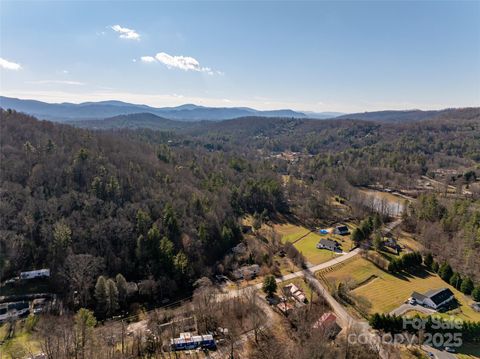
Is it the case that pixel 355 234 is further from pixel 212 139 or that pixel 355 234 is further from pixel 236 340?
pixel 212 139

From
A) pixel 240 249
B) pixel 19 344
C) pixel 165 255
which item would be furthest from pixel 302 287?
pixel 19 344

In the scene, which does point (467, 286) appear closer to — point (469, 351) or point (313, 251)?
point (469, 351)

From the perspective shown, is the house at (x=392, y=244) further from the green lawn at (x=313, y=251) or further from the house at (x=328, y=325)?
the house at (x=328, y=325)

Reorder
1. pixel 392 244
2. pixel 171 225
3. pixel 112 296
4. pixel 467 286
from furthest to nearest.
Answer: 1. pixel 392 244
2. pixel 171 225
3. pixel 467 286
4. pixel 112 296

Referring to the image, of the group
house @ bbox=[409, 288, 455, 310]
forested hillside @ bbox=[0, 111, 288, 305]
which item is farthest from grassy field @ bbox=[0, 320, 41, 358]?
house @ bbox=[409, 288, 455, 310]

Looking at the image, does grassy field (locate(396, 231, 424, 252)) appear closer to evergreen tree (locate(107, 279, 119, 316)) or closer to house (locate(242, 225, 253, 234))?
house (locate(242, 225, 253, 234))
